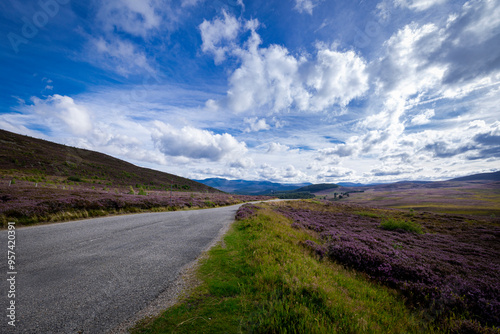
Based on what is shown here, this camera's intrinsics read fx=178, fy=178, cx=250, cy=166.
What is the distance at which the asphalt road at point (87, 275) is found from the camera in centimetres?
348

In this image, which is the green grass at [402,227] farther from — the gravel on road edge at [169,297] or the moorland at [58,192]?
the moorland at [58,192]

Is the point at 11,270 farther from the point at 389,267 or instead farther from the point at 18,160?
the point at 18,160

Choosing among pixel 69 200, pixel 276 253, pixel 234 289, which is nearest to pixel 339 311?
pixel 234 289

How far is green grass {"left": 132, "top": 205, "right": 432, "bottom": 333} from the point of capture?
326 centimetres

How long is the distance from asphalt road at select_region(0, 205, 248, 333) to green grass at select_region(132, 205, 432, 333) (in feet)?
3.47

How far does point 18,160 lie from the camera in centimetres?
3784

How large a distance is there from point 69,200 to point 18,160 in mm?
41147

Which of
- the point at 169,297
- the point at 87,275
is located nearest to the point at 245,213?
the point at 87,275

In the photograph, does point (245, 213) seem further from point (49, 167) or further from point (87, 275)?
point (49, 167)

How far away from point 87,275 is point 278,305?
219 inches

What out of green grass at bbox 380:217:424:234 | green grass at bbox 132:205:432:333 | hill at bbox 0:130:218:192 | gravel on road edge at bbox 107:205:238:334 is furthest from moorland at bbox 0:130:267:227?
green grass at bbox 380:217:424:234

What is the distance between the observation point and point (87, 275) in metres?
5.21

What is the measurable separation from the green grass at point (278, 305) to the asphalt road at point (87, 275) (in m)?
1.06

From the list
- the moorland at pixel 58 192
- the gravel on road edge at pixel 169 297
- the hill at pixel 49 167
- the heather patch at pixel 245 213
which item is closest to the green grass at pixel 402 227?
the heather patch at pixel 245 213
